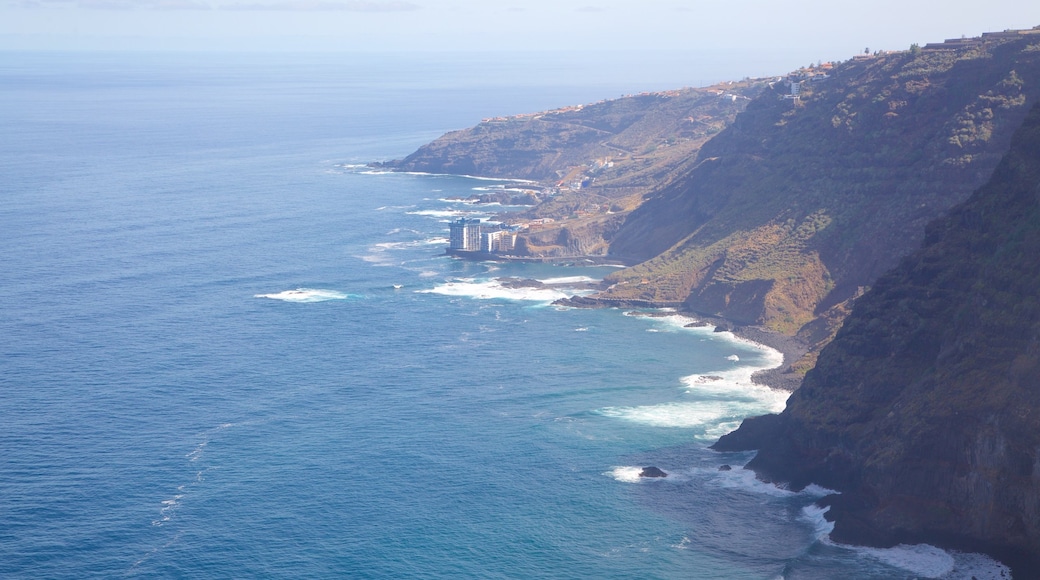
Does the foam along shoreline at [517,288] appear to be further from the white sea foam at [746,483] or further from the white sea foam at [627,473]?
the white sea foam at [746,483]

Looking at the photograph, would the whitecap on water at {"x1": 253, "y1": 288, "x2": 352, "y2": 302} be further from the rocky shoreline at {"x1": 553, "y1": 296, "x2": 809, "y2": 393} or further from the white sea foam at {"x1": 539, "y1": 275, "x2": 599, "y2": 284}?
the white sea foam at {"x1": 539, "y1": 275, "x2": 599, "y2": 284}

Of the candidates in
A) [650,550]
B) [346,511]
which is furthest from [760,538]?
[346,511]

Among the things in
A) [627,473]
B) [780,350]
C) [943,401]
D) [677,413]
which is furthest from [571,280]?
[943,401]

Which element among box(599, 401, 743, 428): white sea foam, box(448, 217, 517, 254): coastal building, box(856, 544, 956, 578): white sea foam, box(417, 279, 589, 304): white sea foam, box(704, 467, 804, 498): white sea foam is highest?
box(448, 217, 517, 254): coastal building

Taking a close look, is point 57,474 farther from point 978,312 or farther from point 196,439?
point 978,312

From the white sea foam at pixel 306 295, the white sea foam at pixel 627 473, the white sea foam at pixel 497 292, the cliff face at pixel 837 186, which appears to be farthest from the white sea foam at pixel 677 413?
the white sea foam at pixel 306 295

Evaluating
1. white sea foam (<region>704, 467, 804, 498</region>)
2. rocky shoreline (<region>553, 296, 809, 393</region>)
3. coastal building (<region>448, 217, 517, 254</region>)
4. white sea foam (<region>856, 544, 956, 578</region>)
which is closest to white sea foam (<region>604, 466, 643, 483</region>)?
white sea foam (<region>704, 467, 804, 498</region>)
